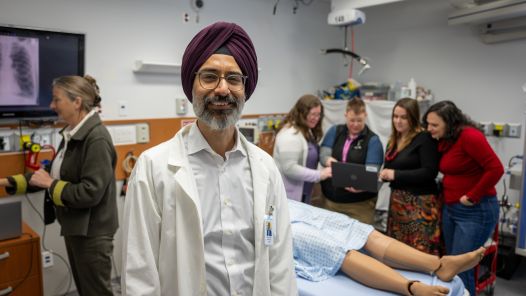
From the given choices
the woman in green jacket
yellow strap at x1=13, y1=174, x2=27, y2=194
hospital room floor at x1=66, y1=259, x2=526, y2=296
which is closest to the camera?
the woman in green jacket

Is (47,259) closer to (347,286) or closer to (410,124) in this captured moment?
(347,286)

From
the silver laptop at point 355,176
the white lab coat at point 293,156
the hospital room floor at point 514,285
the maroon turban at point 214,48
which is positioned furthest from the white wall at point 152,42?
the hospital room floor at point 514,285

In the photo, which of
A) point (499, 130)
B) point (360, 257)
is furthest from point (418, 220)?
point (499, 130)

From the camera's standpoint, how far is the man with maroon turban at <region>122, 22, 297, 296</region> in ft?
3.43

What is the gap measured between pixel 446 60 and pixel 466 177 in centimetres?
182

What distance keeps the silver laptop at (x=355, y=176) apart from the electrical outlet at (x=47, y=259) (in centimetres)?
214

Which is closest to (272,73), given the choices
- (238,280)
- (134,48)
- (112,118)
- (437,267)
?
(134,48)

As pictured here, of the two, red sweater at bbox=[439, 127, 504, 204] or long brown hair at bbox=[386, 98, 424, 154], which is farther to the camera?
long brown hair at bbox=[386, 98, 424, 154]

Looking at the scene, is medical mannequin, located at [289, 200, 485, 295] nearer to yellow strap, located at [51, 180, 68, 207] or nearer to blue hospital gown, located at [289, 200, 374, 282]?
blue hospital gown, located at [289, 200, 374, 282]

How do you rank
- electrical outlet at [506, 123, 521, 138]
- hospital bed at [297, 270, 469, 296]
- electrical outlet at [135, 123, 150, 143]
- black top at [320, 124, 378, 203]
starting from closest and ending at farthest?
hospital bed at [297, 270, 469, 296], black top at [320, 124, 378, 203], electrical outlet at [135, 123, 150, 143], electrical outlet at [506, 123, 521, 138]

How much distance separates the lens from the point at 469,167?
2.54m

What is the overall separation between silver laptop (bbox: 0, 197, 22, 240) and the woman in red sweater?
265cm

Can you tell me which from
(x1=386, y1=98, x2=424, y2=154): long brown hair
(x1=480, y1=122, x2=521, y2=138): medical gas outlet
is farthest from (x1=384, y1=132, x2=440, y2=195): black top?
(x1=480, y1=122, x2=521, y2=138): medical gas outlet

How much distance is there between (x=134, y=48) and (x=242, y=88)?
223 centimetres
